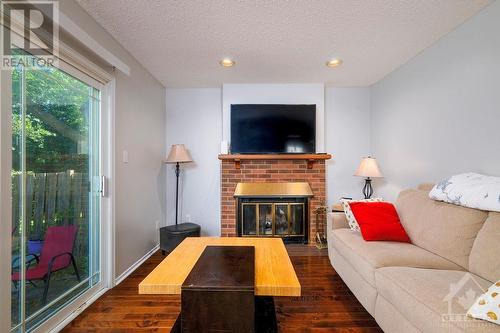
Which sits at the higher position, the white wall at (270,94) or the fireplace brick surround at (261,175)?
the white wall at (270,94)

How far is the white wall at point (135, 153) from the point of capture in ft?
7.27

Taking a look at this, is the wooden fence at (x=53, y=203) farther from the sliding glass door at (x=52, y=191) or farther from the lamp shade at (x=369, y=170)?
the lamp shade at (x=369, y=170)

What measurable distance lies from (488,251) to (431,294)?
1.86 ft

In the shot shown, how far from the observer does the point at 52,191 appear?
1.63m

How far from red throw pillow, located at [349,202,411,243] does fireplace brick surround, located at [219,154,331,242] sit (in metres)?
1.23

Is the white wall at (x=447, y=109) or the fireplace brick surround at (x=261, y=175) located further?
the fireplace brick surround at (x=261, y=175)

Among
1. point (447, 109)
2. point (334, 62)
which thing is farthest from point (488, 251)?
point (334, 62)

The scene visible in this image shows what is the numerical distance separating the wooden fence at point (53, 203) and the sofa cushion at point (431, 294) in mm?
2193

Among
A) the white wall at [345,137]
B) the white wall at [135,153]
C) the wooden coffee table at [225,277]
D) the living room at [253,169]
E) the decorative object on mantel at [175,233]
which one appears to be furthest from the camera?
the white wall at [345,137]

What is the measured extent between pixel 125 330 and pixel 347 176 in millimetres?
3159

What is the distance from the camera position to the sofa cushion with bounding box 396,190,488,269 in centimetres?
151

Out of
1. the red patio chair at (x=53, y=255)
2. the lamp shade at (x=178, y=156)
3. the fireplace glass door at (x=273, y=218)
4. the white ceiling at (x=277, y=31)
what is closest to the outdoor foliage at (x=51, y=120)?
the red patio chair at (x=53, y=255)

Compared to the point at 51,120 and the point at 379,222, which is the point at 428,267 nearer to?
the point at 379,222

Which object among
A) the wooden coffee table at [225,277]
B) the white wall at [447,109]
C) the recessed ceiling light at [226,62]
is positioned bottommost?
the wooden coffee table at [225,277]
